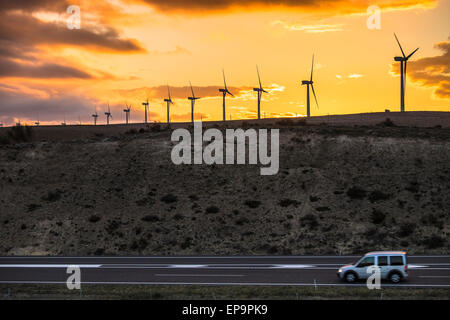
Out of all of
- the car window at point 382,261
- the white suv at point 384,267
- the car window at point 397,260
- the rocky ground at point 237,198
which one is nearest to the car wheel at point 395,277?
the white suv at point 384,267

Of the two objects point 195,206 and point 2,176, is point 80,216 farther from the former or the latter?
point 2,176

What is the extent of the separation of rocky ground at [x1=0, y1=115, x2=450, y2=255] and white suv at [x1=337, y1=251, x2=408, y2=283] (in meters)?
17.1

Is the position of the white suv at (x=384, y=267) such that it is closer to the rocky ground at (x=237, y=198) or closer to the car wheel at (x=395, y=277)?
the car wheel at (x=395, y=277)

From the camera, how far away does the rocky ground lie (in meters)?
52.2

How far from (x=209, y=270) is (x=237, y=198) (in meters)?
27.3

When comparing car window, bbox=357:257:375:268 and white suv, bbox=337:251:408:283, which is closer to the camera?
white suv, bbox=337:251:408:283

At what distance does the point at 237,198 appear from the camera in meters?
64.4

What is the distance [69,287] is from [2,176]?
53.6m

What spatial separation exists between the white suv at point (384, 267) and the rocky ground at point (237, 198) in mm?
17117

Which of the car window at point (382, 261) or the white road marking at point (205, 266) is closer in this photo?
the car window at point (382, 261)

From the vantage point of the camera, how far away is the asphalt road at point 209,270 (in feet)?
106

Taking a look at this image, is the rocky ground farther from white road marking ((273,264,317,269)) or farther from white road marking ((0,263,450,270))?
white road marking ((273,264,317,269))

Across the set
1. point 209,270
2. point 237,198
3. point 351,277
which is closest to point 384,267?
point 351,277

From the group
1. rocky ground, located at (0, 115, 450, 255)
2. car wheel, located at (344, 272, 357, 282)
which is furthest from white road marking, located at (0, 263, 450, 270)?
rocky ground, located at (0, 115, 450, 255)
